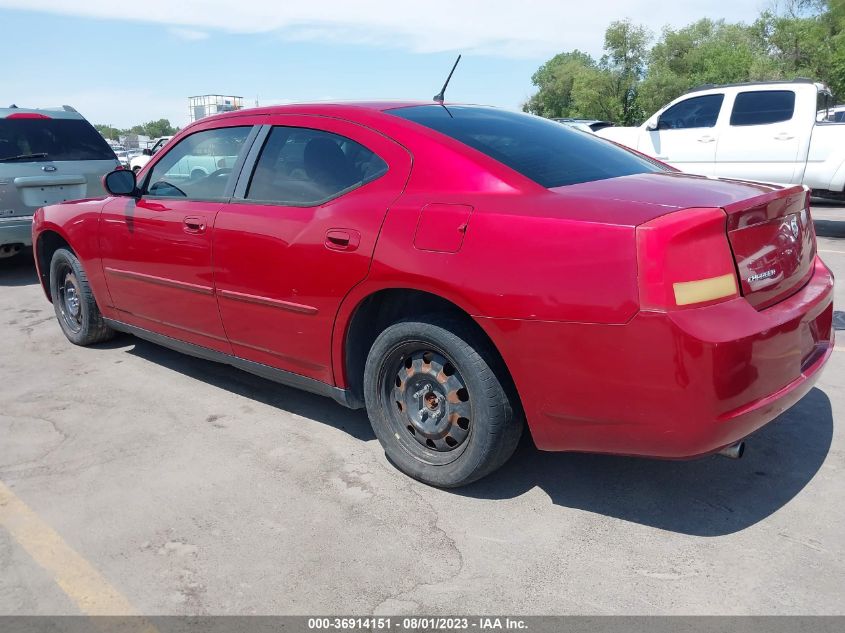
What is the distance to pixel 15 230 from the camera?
7.71 m

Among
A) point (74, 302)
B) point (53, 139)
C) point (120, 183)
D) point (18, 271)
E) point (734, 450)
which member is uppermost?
point (53, 139)

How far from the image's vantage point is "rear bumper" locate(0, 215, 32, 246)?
765 centimetres

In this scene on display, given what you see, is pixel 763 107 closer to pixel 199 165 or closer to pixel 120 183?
pixel 199 165

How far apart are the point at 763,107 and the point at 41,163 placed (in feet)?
30.5

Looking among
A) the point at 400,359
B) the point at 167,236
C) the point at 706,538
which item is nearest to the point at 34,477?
the point at 167,236

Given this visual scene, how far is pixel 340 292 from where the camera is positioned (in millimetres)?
3277

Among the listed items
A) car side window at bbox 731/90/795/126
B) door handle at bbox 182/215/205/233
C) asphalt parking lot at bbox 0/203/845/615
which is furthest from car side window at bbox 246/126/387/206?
car side window at bbox 731/90/795/126

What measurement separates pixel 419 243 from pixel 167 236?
1.86 metres

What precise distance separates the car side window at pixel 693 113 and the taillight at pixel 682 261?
9.34m

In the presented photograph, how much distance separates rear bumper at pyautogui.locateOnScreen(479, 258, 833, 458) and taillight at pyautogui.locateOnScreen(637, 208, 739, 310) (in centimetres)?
5

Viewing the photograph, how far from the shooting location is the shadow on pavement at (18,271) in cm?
828

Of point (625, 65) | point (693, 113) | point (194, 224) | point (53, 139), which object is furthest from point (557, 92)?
point (194, 224)

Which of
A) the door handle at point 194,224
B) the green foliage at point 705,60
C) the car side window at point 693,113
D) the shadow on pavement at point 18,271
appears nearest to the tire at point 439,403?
the door handle at point 194,224

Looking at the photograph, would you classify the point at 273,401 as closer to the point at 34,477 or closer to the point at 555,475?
the point at 34,477
